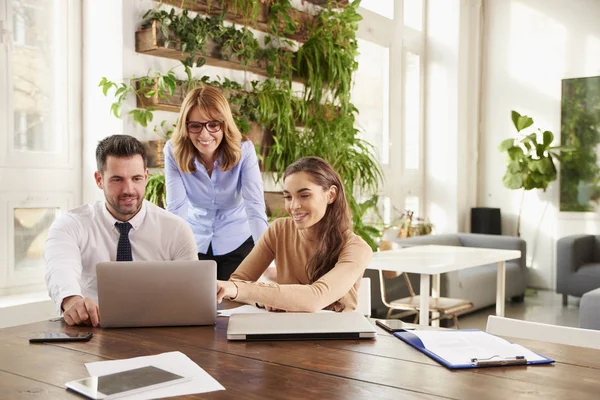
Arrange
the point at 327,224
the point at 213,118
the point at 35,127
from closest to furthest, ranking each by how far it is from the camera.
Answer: the point at 327,224, the point at 213,118, the point at 35,127

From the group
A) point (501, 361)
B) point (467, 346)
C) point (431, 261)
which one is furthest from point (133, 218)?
point (431, 261)

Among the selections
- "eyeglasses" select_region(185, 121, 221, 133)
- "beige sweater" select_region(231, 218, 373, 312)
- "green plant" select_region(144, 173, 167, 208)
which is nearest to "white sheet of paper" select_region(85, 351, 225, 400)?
"beige sweater" select_region(231, 218, 373, 312)

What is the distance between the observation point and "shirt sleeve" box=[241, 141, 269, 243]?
294 centimetres

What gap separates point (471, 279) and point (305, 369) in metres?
4.35

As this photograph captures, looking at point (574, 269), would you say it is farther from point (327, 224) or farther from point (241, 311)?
point (241, 311)

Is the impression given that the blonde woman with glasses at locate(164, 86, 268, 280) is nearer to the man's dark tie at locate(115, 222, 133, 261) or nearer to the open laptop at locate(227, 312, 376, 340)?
the man's dark tie at locate(115, 222, 133, 261)

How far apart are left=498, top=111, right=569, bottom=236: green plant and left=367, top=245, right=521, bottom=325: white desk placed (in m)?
2.37

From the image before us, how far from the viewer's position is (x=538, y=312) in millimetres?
5863

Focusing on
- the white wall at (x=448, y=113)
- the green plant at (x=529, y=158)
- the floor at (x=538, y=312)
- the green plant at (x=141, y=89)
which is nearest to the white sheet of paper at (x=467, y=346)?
the green plant at (x=141, y=89)

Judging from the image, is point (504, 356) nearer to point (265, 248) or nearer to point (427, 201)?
point (265, 248)

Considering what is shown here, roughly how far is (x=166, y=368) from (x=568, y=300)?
5.80 m

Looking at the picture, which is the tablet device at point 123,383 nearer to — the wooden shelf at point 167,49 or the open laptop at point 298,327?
the open laptop at point 298,327

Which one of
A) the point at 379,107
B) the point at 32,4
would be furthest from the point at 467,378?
the point at 379,107

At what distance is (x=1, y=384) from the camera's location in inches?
54.7
